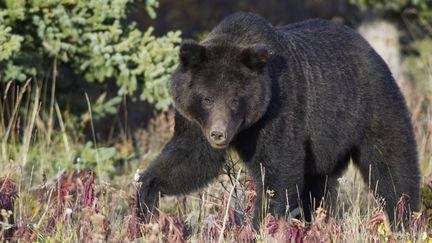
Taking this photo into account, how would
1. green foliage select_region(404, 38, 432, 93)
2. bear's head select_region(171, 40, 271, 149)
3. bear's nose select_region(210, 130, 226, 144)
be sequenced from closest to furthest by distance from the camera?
bear's nose select_region(210, 130, 226, 144) → bear's head select_region(171, 40, 271, 149) → green foliage select_region(404, 38, 432, 93)

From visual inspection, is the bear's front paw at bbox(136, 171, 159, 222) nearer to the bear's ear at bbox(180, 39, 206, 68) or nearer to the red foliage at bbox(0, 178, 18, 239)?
the bear's ear at bbox(180, 39, 206, 68)

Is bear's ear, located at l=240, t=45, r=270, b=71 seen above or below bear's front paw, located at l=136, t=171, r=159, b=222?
above

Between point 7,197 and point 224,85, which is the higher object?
point 224,85

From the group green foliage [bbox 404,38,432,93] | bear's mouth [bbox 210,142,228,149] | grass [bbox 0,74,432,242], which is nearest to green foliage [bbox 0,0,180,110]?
grass [bbox 0,74,432,242]

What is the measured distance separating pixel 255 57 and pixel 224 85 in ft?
0.90

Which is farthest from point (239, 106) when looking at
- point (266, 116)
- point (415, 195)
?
point (415, 195)

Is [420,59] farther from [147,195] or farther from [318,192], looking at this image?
[147,195]

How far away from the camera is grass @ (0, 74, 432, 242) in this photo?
15.6ft

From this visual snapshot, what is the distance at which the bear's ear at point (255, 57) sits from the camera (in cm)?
560

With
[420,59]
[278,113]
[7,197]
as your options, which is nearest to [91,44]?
[278,113]

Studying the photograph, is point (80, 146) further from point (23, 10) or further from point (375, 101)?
point (375, 101)

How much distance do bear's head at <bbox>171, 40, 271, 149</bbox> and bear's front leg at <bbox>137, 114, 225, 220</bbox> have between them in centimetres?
17

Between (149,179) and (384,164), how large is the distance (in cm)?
187

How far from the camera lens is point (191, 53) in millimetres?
5668
